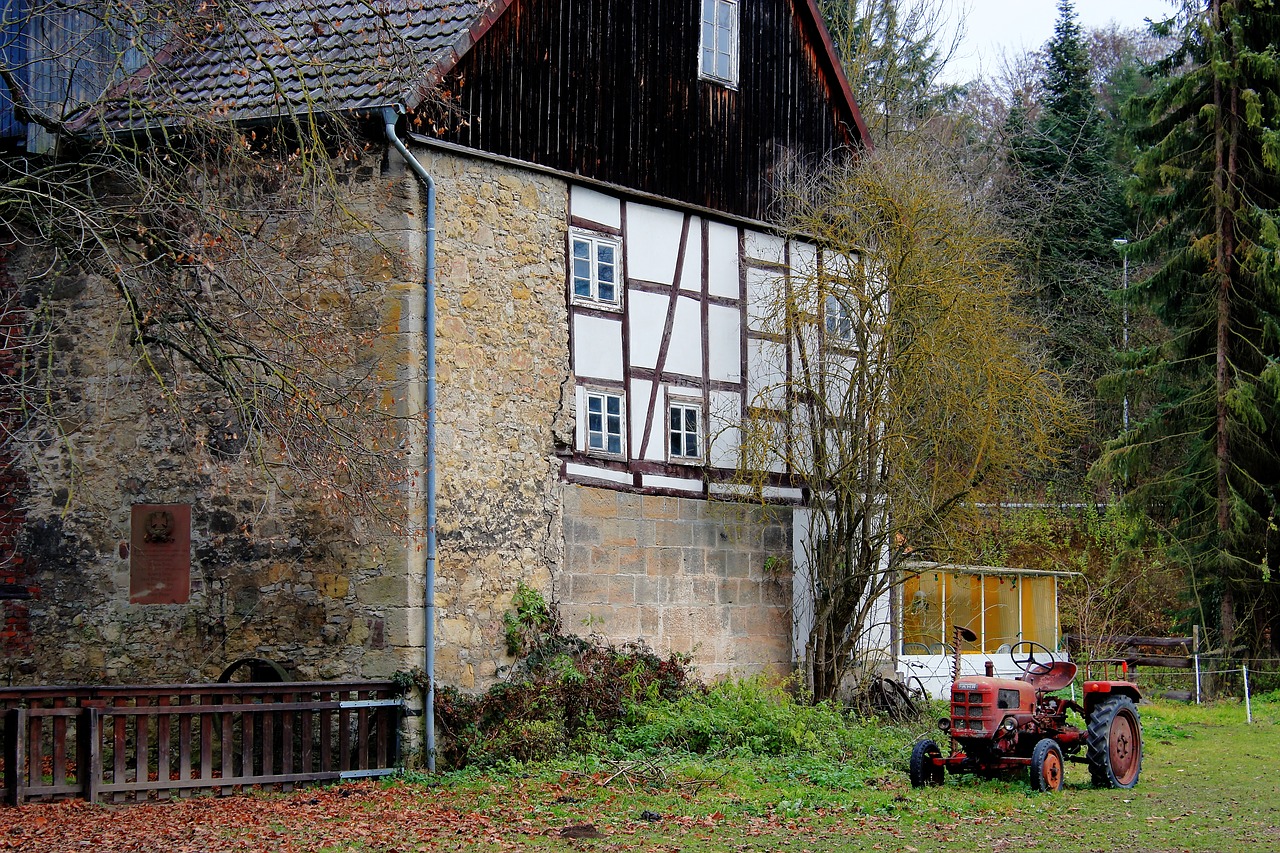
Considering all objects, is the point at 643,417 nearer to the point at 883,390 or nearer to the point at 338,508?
the point at 883,390

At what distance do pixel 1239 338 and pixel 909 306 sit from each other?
375 inches

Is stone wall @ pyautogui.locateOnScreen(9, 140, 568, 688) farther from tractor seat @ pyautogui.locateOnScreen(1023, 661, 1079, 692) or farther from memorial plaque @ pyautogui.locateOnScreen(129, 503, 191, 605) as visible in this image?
tractor seat @ pyautogui.locateOnScreen(1023, 661, 1079, 692)

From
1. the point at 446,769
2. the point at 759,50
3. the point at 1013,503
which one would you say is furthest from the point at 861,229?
the point at 1013,503

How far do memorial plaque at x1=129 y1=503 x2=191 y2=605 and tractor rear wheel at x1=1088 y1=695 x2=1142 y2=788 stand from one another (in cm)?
919

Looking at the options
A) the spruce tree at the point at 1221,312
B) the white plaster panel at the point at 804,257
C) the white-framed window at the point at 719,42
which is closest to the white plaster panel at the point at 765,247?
the white plaster panel at the point at 804,257

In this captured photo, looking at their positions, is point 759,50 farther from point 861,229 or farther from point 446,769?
point 446,769

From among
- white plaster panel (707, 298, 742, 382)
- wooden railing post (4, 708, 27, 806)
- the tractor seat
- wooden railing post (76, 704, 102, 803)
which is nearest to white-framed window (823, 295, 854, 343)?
white plaster panel (707, 298, 742, 382)

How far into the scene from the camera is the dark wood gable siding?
15711mm

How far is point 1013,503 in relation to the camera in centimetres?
3391

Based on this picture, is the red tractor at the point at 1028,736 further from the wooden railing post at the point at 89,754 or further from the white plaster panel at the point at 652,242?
the wooden railing post at the point at 89,754

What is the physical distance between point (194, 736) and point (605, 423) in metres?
5.73

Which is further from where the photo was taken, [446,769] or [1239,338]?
[1239,338]

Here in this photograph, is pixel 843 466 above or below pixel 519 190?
below

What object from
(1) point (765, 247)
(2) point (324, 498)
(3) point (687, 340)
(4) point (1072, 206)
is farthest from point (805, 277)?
(4) point (1072, 206)
